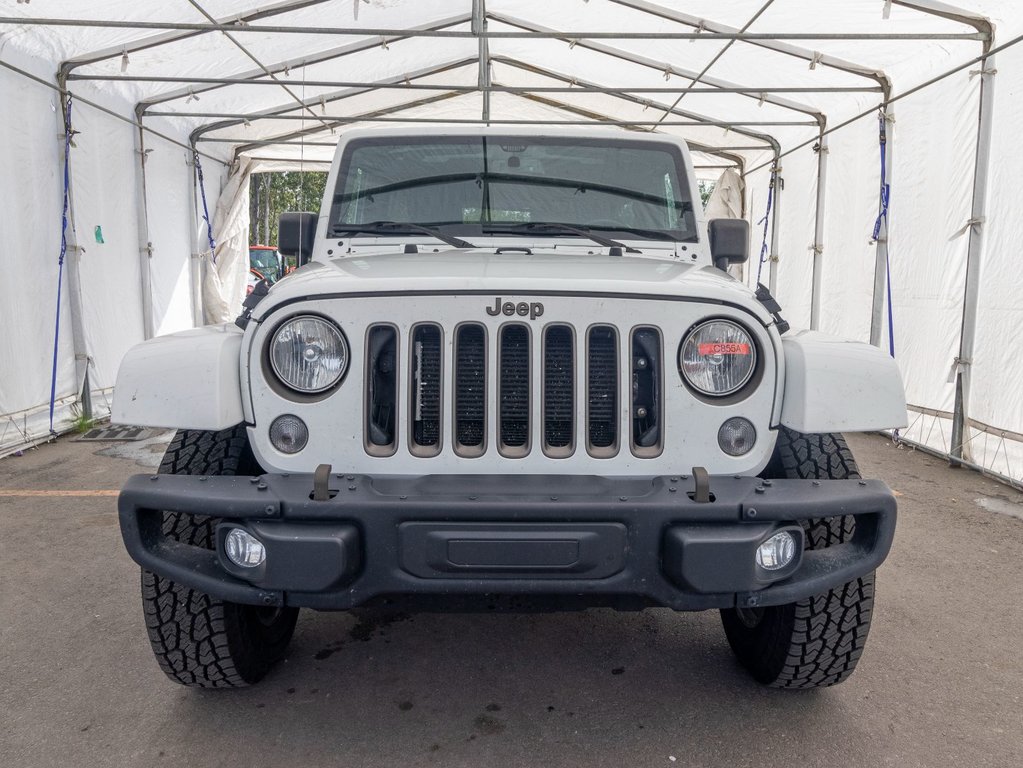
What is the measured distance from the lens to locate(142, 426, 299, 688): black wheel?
2180 millimetres

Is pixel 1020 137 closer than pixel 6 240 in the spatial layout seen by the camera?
Yes

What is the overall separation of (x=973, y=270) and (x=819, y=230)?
3039mm

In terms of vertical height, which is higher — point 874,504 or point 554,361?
point 554,361

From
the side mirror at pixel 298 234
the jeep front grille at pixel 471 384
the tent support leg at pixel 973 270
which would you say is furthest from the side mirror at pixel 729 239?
the tent support leg at pixel 973 270

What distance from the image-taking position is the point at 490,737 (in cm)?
226

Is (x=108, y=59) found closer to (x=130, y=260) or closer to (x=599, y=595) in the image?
(x=130, y=260)

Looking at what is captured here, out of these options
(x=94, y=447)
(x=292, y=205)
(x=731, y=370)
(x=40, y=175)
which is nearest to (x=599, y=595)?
(x=731, y=370)

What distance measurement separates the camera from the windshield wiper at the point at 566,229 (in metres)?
2.95

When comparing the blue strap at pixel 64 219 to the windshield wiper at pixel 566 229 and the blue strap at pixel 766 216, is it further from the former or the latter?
the blue strap at pixel 766 216

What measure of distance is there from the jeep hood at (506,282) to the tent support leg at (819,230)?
6632mm

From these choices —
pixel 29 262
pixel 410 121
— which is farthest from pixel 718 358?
pixel 410 121

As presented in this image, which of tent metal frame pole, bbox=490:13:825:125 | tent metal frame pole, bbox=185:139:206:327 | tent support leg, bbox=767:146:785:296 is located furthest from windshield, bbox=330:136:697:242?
tent metal frame pole, bbox=185:139:206:327

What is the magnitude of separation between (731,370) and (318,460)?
115 cm

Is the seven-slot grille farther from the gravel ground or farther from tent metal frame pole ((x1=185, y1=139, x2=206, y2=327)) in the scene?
tent metal frame pole ((x1=185, y1=139, x2=206, y2=327))
